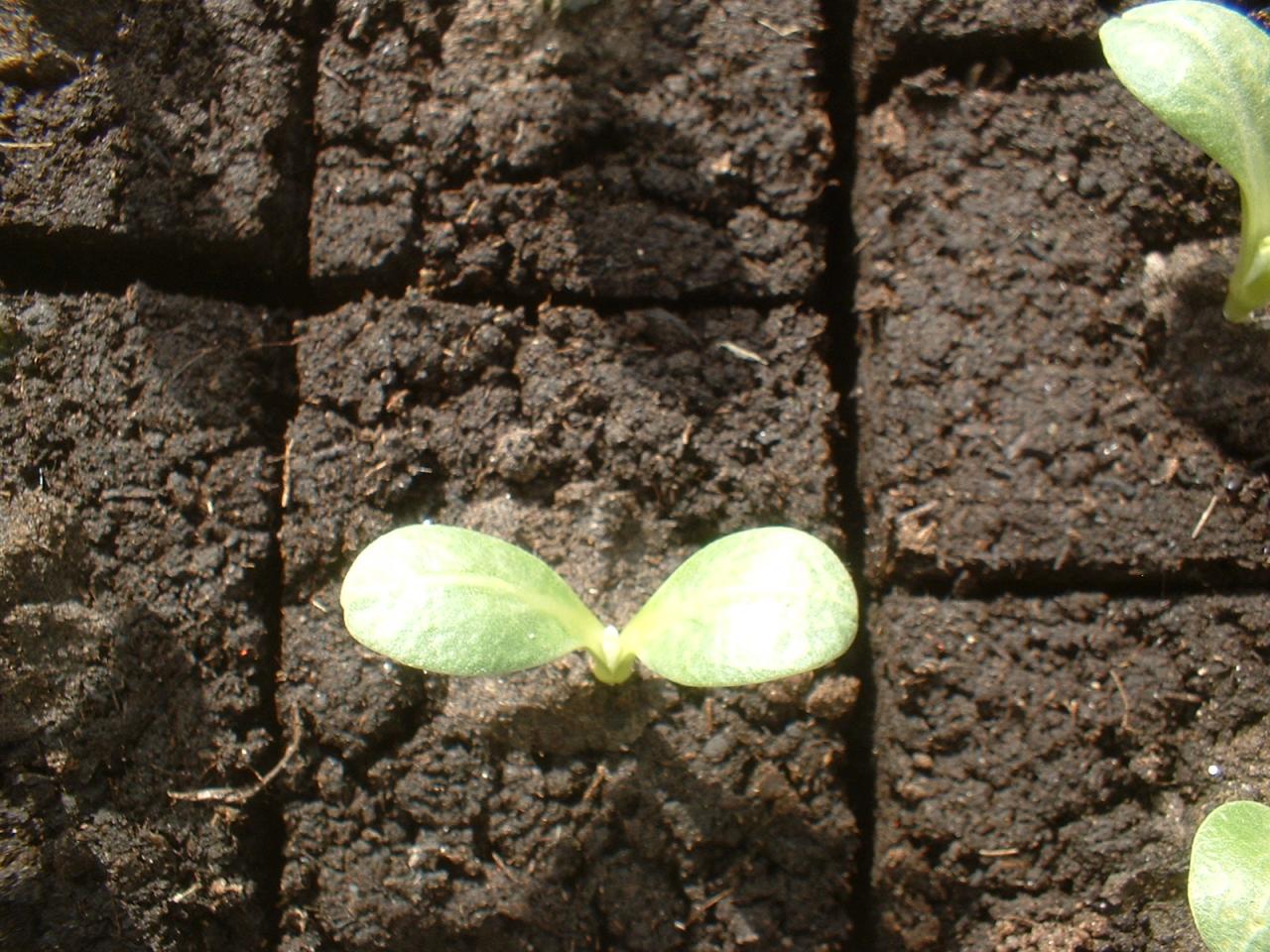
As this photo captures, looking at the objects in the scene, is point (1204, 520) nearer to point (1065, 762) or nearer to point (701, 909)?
point (1065, 762)

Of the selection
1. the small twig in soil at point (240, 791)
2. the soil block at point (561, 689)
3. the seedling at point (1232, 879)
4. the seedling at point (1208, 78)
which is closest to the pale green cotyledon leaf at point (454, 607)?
the soil block at point (561, 689)

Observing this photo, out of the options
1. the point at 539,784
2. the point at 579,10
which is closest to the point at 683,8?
the point at 579,10

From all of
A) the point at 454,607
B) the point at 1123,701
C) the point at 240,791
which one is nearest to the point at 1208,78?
the point at 1123,701

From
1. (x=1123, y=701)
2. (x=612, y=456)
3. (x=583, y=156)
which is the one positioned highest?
(x=583, y=156)

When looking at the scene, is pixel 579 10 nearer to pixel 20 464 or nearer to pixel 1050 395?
pixel 1050 395

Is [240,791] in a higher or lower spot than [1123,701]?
lower

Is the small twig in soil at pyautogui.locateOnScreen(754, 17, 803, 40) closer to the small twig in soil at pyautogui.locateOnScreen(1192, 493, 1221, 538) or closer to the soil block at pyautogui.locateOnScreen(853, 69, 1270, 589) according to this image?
the soil block at pyautogui.locateOnScreen(853, 69, 1270, 589)

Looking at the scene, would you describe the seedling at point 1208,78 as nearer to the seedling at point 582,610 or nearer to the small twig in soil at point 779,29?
the small twig in soil at point 779,29

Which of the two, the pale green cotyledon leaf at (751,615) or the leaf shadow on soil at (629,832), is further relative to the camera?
the leaf shadow on soil at (629,832)
